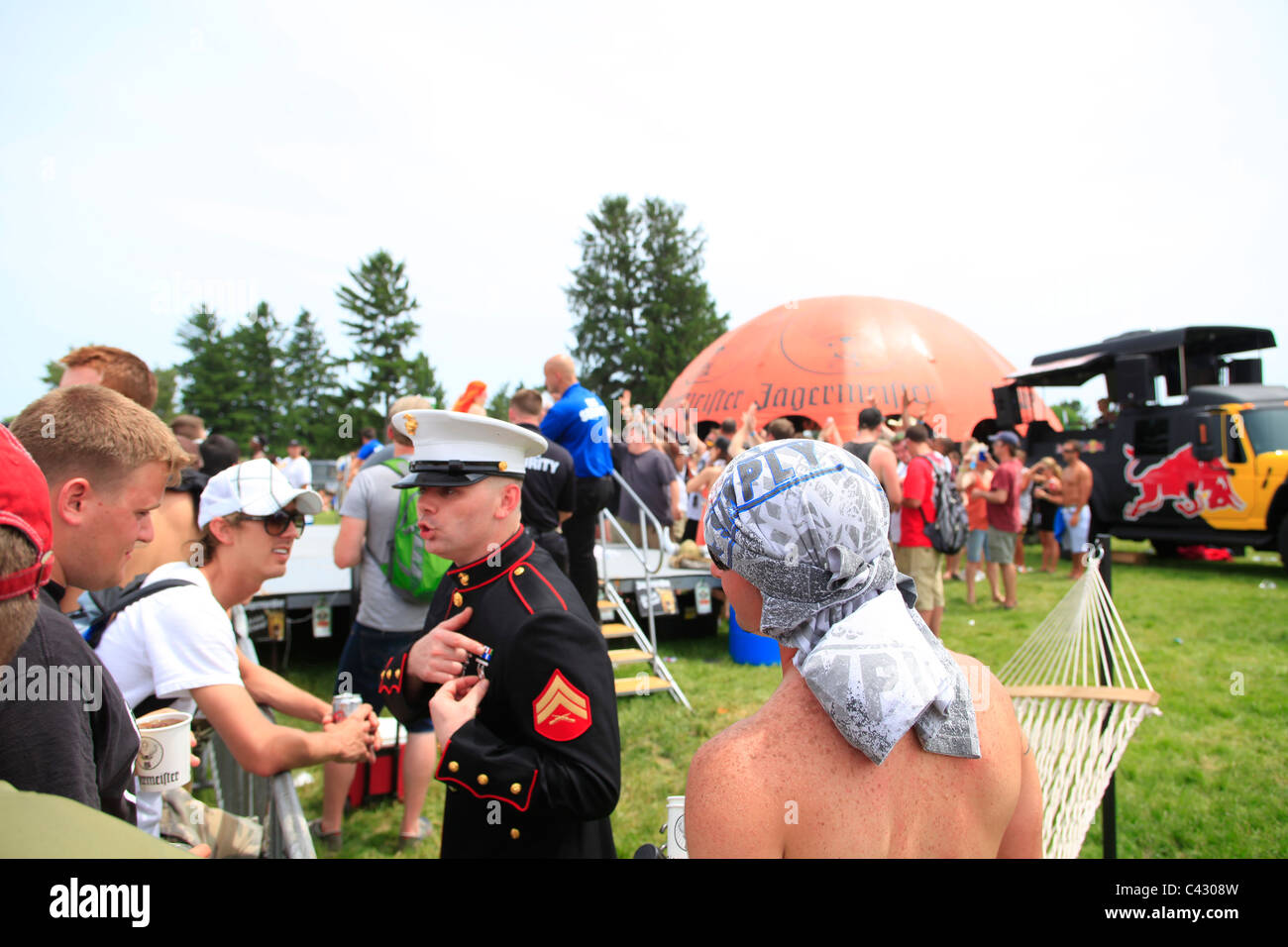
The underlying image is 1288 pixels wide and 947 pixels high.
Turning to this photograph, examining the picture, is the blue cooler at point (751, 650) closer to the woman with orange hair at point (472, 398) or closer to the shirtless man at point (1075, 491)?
the woman with orange hair at point (472, 398)

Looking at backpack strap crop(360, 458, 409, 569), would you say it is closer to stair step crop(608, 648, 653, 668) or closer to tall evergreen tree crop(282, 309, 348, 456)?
stair step crop(608, 648, 653, 668)

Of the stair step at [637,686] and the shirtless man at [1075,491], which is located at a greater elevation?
the shirtless man at [1075,491]

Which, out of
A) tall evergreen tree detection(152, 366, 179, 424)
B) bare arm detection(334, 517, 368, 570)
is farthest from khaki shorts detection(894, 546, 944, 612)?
tall evergreen tree detection(152, 366, 179, 424)

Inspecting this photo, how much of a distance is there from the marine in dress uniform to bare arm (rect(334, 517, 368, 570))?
1940 mm

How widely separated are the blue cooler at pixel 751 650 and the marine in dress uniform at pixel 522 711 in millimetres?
4775

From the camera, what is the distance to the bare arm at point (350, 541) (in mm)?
3990

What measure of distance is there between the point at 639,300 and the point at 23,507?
57162mm

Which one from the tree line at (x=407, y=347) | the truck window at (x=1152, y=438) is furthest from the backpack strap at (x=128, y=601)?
the tree line at (x=407, y=347)

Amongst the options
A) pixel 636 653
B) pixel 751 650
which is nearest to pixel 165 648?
pixel 636 653

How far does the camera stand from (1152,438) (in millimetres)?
12172

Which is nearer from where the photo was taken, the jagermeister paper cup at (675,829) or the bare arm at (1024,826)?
the bare arm at (1024,826)

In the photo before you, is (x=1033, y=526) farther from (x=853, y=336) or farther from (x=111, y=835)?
(x=111, y=835)

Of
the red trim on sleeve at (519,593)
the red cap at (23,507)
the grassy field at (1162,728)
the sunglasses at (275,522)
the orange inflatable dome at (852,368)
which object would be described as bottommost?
the grassy field at (1162,728)
